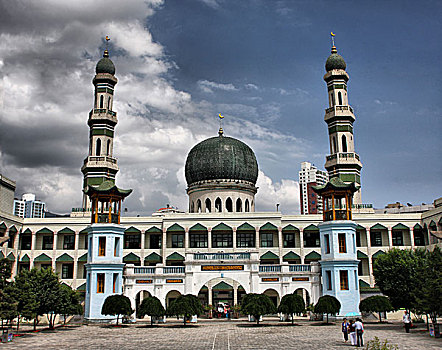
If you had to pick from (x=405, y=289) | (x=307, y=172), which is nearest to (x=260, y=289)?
(x=405, y=289)

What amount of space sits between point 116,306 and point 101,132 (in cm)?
3221

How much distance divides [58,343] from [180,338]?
7.01 metres

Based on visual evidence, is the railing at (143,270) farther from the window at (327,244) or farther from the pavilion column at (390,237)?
the pavilion column at (390,237)

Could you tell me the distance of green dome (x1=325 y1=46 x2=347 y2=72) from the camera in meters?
65.4

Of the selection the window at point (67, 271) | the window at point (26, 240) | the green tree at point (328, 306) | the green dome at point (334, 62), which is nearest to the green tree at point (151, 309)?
the green tree at point (328, 306)

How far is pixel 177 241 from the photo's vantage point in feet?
193

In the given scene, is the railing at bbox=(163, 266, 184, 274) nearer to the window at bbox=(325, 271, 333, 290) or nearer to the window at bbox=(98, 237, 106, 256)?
the window at bbox=(98, 237, 106, 256)

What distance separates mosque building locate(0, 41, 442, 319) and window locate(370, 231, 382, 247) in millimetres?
126

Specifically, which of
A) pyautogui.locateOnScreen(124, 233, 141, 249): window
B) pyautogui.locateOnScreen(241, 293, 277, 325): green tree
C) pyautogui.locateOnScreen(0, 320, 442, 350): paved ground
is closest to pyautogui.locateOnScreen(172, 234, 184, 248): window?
pyautogui.locateOnScreen(124, 233, 141, 249): window

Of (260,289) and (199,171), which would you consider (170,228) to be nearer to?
(199,171)

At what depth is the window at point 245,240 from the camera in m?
58.3

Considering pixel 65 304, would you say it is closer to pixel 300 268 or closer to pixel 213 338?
pixel 213 338

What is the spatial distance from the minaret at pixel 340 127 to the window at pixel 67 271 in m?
35.4

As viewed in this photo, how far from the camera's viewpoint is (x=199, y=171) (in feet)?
207
